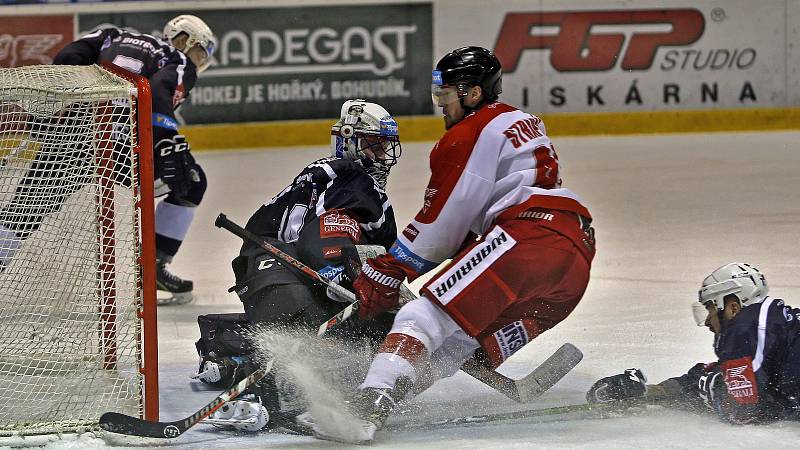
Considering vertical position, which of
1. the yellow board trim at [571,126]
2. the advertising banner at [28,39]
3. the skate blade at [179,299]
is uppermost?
the skate blade at [179,299]

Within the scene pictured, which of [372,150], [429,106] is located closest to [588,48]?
[429,106]

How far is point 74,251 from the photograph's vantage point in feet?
12.4

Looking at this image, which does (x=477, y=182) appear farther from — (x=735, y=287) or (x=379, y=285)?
(x=735, y=287)

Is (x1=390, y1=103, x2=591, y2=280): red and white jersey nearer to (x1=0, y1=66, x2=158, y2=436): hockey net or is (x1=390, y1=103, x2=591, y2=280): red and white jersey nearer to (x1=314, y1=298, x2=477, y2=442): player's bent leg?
(x1=314, y1=298, x2=477, y2=442): player's bent leg

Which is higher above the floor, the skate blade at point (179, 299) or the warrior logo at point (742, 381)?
the warrior logo at point (742, 381)

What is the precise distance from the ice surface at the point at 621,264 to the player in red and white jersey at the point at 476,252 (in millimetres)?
191

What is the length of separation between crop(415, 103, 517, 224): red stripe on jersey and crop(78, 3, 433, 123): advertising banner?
611 cm

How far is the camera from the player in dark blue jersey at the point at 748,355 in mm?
3320

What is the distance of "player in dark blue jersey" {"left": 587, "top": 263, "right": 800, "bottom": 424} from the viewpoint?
3320mm

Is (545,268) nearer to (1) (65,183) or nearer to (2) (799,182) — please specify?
(1) (65,183)

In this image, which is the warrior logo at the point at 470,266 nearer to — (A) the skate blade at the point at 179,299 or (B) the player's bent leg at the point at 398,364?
(B) the player's bent leg at the point at 398,364

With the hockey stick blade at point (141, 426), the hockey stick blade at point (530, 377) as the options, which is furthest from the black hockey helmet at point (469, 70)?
the hockey stick blade at point (141, 426)

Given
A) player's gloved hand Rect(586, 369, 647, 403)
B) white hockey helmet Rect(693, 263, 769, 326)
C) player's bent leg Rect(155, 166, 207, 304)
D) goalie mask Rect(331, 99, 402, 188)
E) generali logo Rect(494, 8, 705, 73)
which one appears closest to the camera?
white hockey helmet Rect(693, 263, 769, 326)

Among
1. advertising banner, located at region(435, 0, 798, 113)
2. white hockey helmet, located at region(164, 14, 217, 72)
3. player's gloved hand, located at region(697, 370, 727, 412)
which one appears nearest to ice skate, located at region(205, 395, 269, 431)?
player's gloved hand, located at region(697, 370, 727, 412)
